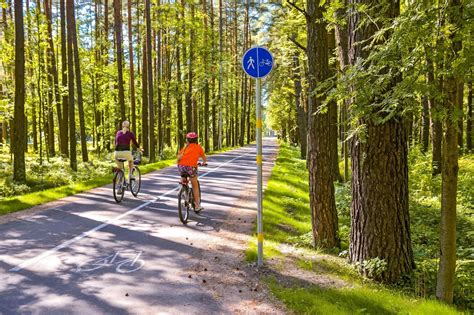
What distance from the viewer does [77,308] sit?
4.96m

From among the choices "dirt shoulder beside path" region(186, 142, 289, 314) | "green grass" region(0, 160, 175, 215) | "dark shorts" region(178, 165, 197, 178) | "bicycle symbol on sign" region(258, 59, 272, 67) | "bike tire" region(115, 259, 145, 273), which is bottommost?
"dirt shoulder beside path" region(186, 142, 289, 314)

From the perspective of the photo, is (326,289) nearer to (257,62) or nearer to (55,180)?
(257,62)

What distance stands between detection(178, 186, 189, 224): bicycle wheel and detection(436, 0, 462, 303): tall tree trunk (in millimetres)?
5664

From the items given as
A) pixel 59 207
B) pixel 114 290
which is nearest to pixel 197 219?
pixel 59 207

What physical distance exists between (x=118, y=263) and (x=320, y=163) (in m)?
4.25

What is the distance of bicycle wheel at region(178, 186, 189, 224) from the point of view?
31.1 ft

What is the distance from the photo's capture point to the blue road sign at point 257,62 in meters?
6.73

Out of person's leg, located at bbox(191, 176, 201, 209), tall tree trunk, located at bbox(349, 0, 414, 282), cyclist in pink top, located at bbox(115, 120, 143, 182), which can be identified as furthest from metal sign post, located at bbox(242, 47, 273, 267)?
cyclist in pink top, located at bbox(115, 120, 143, 182)

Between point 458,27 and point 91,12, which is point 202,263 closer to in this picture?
point 458,27

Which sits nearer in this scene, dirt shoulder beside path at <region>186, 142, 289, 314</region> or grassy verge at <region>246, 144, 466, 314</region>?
grassy verge at <region>246, 144, 466, 314</region>

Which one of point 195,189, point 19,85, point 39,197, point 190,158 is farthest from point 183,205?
point 19,85

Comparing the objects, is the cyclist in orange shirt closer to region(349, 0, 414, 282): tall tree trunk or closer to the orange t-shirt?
the orange t-shirt

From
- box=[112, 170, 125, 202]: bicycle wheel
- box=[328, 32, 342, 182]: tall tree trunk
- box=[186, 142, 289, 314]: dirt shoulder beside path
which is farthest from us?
box=[112, 170, 125, 202]: bicycle wheel

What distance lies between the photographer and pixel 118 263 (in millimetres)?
6660
